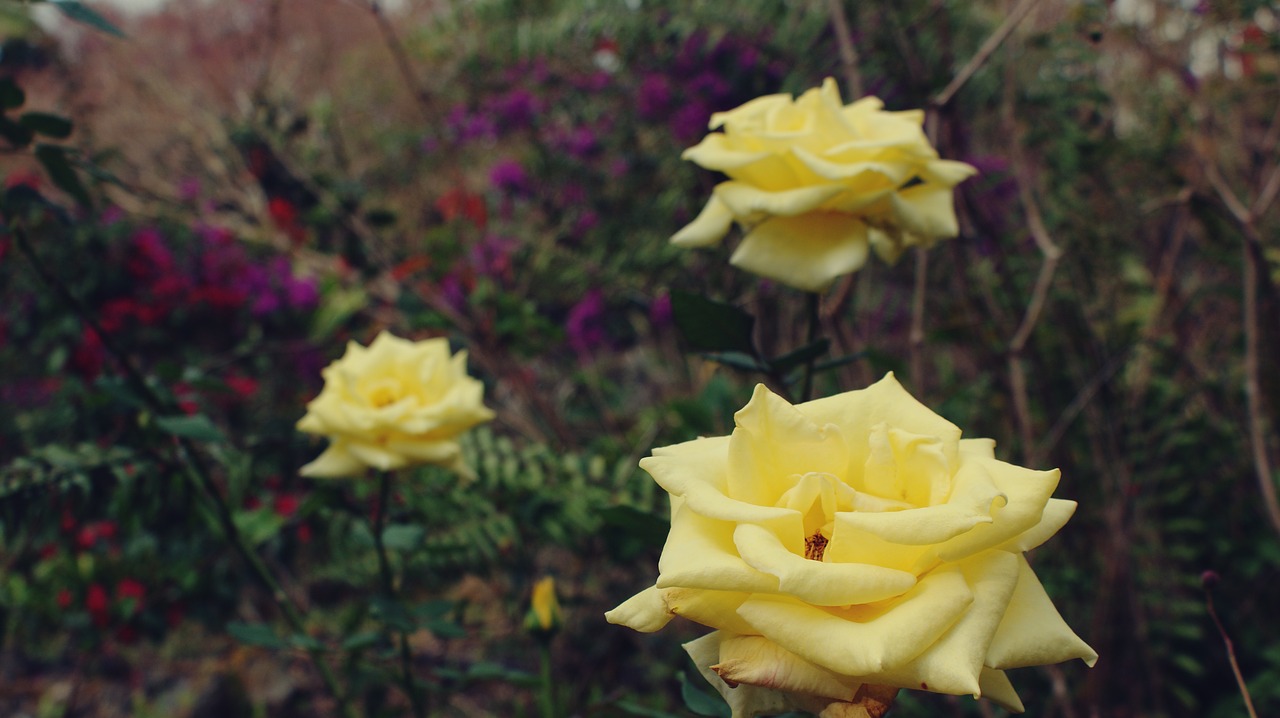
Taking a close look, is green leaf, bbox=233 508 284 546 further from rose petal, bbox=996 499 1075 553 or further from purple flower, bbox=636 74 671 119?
purple flower, bbox=636 74 671 119

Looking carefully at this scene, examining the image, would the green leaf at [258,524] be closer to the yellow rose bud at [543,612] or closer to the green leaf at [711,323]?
the yellow rose bud at [543,612]

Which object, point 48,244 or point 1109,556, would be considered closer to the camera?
point 1109,556

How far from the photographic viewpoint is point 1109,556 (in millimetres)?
1110

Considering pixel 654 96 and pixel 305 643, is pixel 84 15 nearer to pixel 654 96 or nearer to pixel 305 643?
pixel 305 643

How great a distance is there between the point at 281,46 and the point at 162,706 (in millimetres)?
5202

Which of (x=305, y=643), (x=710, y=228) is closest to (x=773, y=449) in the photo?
(x=710, y=228)

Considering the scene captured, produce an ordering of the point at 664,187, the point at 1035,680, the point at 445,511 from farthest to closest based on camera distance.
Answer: the point at 664,187 < the point at 1035,680 < the point at 445,511

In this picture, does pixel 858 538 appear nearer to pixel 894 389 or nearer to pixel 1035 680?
pixel 894 389

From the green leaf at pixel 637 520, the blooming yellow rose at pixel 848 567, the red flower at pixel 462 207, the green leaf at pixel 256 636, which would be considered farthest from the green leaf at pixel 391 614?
the red flower at pixel 462 207

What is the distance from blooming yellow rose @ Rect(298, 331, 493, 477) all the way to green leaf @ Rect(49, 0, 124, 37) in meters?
0.37

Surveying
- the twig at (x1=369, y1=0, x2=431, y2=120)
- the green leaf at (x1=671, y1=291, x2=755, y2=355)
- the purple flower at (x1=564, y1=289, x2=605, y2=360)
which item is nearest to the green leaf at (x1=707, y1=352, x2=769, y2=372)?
the green leaf at (x1=671, y1=291, x2=755, y2=355)

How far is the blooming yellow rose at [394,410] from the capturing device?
77cm

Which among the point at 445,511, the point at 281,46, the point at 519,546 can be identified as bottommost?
the point at 519,546

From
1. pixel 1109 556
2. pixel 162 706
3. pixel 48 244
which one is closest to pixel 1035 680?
pixel 1109 556
